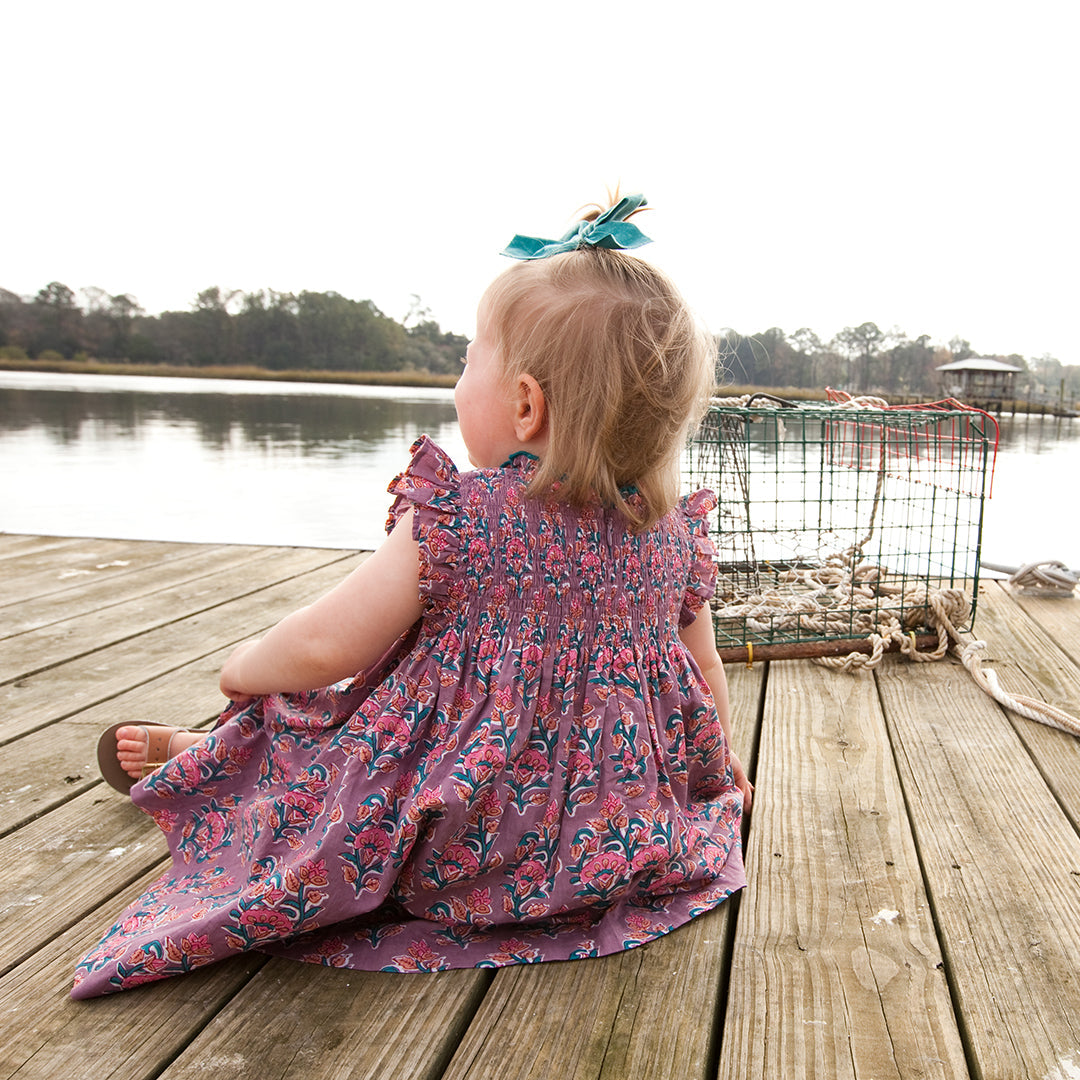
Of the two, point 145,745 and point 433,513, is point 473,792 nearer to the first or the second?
point 433,513

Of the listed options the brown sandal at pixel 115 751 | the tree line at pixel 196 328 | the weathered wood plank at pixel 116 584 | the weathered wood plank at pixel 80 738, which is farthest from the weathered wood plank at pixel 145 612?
the tree line at pixel 196 328

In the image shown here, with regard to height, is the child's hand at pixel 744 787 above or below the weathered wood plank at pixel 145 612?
above

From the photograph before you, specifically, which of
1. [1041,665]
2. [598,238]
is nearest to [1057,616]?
[1041,665]

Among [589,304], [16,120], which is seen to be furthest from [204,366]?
[589,304]

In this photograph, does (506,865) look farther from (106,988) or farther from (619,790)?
(106,988)

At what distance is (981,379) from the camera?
678 centimetres

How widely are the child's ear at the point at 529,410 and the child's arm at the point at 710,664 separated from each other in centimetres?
42

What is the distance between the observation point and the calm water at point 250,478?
14.9 feet

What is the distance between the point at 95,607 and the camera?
2.59m

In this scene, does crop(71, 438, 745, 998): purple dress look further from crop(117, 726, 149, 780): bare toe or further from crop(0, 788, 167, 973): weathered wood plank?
crop(117, 726, 149, 780): bare toe

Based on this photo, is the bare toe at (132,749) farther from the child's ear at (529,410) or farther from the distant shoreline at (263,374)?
the distant shoreline at (263,374)

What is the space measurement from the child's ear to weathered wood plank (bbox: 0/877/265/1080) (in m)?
0.68

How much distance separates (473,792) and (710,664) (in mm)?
501

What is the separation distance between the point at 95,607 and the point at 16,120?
3582 centimetres
